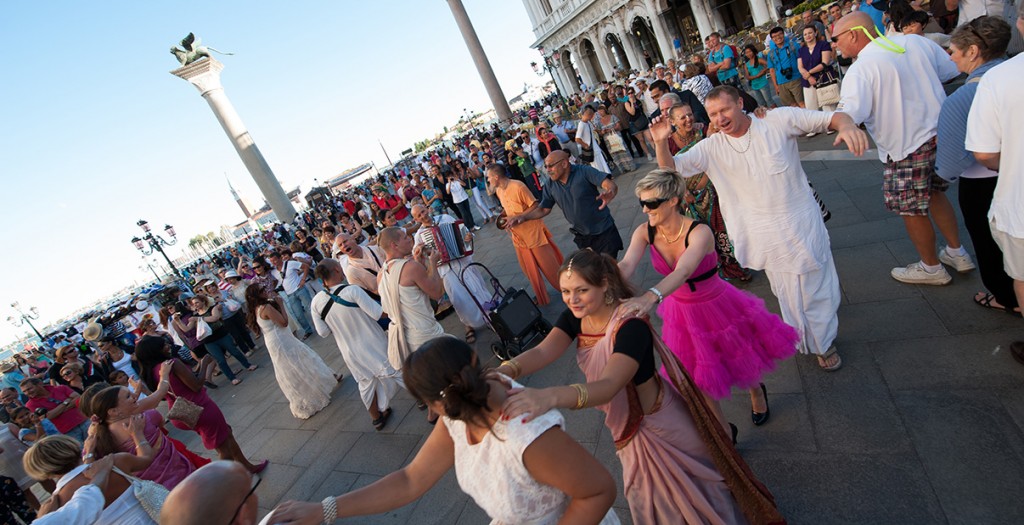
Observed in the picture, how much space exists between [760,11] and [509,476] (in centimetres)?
2733

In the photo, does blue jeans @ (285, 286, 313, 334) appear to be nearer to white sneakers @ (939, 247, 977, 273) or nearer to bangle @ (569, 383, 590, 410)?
bangle @ (569, 383, 590, 410)

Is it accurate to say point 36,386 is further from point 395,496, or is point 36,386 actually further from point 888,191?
point 888,191

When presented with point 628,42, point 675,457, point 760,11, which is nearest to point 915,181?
point 675,457

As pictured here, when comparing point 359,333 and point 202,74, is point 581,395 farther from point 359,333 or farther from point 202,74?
point 202,74

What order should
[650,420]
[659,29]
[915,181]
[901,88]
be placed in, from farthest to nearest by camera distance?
[659,29] < [915,181] < [901,88] < [650,420]

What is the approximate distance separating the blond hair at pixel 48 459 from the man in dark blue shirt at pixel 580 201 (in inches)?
153

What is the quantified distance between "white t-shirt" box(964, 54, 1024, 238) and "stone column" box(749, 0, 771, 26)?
961 inches

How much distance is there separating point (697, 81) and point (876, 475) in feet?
18.7

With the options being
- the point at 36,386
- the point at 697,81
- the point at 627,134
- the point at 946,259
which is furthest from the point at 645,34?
the point at 36,386

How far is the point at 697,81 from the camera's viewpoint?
6461 millimetres

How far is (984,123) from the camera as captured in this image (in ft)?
6.79

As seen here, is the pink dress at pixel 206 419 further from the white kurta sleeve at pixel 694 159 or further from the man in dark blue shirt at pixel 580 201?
the white kurta sleeve at pixel 694 159

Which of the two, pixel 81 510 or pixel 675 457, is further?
pixel 81 510

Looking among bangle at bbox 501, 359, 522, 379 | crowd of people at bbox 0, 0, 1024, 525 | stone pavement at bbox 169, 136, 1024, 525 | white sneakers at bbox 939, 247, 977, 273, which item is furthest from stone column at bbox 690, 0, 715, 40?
bangle at bbox 501, 359, 522, 379
